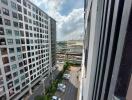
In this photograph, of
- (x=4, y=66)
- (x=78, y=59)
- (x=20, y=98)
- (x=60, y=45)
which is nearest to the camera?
(x=4, y=66)

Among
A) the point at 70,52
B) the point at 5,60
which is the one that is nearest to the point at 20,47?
the point at 5,60

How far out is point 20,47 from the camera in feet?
25.2

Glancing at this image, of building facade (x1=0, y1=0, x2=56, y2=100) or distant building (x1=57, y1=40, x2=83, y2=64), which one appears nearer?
building facade (x1=0, y1=0, x2=56, y2=100)

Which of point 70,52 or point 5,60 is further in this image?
point 70,52

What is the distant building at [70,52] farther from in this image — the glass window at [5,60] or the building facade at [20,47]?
the glass window at [5,60]

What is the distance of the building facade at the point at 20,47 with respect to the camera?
6251mm

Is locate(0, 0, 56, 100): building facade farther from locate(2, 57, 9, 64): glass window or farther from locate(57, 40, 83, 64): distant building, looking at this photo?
locate(57, 40, 83, 64): distant building

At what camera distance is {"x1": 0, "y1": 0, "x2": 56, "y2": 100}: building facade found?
6.25 meters

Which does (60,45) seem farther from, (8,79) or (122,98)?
(122,98)

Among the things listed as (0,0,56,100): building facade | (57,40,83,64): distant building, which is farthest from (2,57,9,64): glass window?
(57,40,83,64): distant building

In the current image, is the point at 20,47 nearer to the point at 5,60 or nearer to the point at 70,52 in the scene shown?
the point at 5,60

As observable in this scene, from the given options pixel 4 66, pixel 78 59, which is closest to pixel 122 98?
pixel 4 66

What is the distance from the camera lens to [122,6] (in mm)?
372

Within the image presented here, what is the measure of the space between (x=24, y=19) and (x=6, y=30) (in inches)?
86.9
